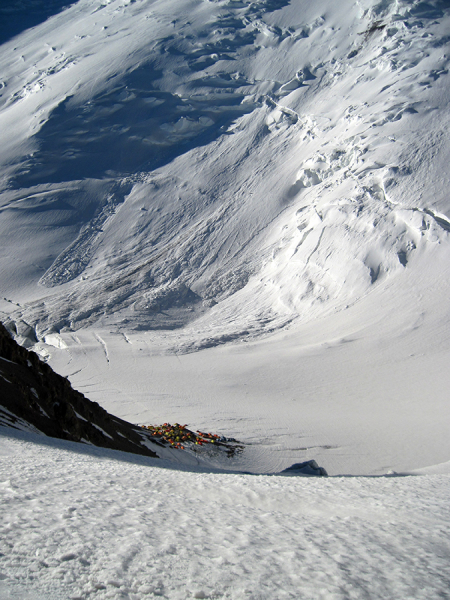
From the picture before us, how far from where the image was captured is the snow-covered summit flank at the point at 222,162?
3472cm

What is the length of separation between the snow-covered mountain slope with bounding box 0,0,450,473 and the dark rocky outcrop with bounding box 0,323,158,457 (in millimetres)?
5660

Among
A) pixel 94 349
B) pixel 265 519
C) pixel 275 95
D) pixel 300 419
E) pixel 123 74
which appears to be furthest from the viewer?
pixel 123 74

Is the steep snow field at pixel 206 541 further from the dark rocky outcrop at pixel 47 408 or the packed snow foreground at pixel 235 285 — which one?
the dark rocky outcrop at pixel 47 408

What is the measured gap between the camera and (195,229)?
4584 cm

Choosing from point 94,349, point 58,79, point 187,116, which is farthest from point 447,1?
point 94,349

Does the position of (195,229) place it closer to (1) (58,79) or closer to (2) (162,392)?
(2) (162,392)

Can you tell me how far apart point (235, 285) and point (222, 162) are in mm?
18553

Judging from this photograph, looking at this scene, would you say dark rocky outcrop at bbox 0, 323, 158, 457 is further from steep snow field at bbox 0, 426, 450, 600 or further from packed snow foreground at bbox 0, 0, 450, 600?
steep snow field at bbox 0, 426, 450, 600

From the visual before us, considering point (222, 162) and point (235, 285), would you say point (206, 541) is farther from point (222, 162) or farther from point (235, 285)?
point (222, 162)

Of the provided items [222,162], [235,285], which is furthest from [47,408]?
[222,162]

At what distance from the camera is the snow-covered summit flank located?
3472cm

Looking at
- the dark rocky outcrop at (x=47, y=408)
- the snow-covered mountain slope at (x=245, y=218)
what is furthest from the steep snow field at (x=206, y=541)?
the snow-covered mountain slope at (x=245, y=218)

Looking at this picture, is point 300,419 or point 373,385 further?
point 373,385

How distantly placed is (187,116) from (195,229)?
1967cm
